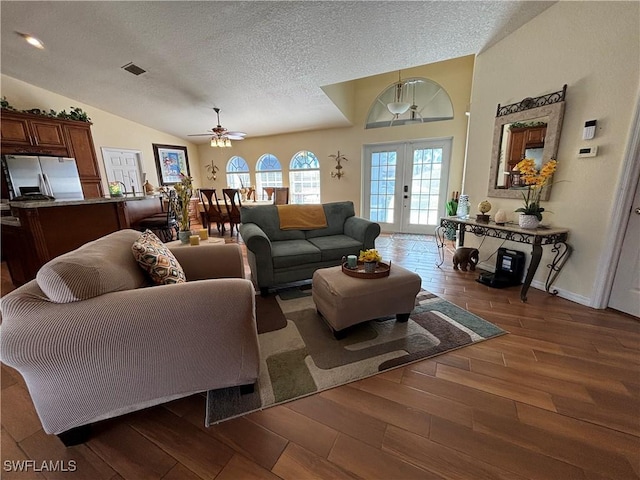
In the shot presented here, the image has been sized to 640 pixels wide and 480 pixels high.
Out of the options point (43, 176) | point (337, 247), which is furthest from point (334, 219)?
point (43, 176)

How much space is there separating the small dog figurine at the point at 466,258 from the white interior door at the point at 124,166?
641 centimetres

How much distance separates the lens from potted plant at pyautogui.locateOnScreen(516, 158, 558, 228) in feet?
7.61

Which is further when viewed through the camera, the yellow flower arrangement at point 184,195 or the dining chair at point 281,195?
the dining chair at point 281,195

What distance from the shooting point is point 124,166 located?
577 centimetres

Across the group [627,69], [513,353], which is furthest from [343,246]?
[627,69]

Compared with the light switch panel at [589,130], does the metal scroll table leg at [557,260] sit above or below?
below

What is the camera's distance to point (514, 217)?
2852mm

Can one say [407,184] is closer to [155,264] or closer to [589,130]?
[589,130]

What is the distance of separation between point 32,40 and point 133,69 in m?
1.02

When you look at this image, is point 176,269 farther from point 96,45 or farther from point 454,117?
point 454,117

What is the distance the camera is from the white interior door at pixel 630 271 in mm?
2062

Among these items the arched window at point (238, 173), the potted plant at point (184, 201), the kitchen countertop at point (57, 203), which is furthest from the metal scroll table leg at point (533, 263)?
the arched window at point (238, 173)

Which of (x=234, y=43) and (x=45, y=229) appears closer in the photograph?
(x=45, y=229)

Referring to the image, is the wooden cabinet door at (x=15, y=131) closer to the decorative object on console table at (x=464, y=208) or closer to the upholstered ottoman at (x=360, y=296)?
the upholstered ottoman at (x=360, y=296)
